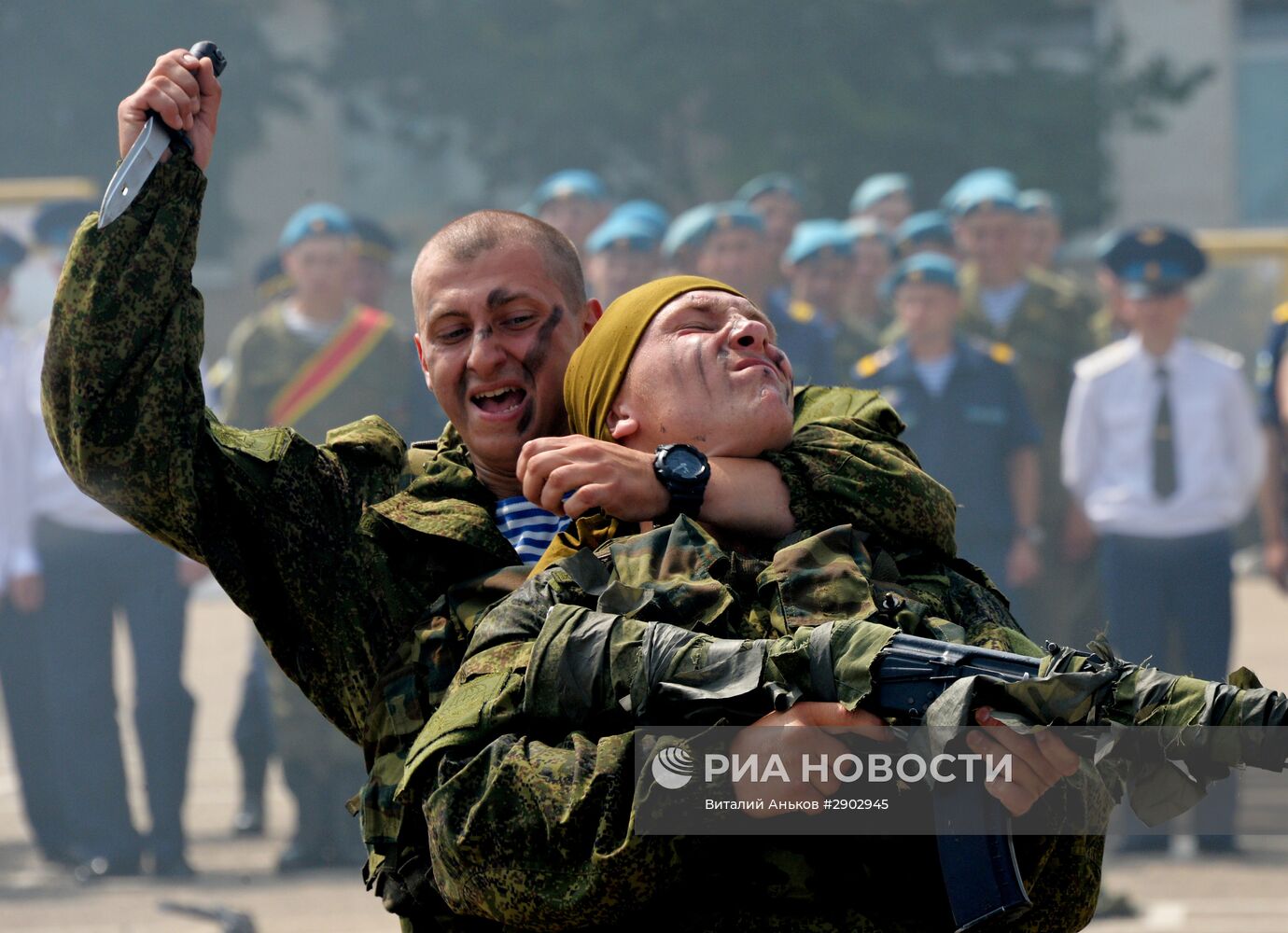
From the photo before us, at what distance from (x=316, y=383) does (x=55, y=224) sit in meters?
1.97

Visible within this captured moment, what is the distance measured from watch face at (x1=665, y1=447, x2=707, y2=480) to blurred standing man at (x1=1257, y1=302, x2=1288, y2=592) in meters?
5.23

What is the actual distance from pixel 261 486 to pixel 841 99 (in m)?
18.0

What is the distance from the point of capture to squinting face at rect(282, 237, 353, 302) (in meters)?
7.98

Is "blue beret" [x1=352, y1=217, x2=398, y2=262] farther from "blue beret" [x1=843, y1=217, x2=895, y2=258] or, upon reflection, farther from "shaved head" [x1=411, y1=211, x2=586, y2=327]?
"shaved head" [x1=411, y1=211, x2=586, y2=327]

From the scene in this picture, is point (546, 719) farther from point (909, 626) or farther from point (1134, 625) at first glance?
Answer: point (1134, 625)

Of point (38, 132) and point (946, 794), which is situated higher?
point (38, 132)

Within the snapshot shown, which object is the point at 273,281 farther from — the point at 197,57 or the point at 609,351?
the point at 609,351

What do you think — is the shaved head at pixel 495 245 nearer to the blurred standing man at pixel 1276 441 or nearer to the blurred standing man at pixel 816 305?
the blurred standing man at pixel 816 305

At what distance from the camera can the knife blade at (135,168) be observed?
255 cm

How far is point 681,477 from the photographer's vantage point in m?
2.45

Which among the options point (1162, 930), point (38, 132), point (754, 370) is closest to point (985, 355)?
point (1162, 930)

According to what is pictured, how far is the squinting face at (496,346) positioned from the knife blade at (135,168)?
0.48 m

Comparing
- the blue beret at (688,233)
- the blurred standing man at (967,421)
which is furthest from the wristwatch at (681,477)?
the blue beret at (688,233)

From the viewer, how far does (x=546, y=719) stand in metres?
2.28
